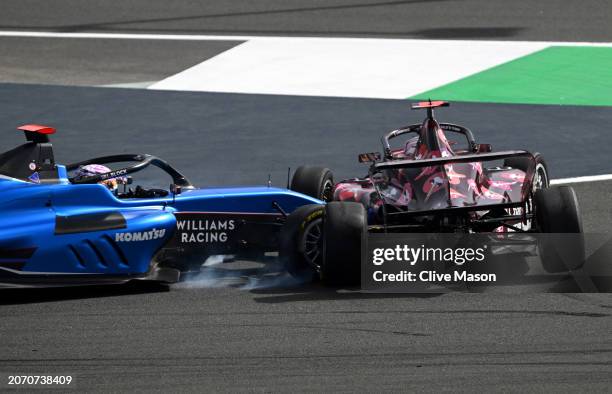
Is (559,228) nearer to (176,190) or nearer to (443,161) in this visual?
(443,161)

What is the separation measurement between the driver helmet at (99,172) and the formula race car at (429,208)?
1.66 m

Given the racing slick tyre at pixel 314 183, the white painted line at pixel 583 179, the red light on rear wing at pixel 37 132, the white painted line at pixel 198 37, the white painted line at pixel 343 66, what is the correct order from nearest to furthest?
the red light on rear wing at pixel 37 132 → the racing slick tyre at pixel 314 183 → the white painted line at pixel 583 179 → the white painted line at pixel 343 66 → the white painted line at pixel 198 37

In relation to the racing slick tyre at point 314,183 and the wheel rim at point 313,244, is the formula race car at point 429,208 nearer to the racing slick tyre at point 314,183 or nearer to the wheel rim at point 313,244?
the wheel rim at point 313,244

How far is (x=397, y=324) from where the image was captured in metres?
8.66

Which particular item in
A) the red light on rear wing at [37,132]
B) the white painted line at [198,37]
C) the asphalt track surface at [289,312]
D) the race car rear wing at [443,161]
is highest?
the white painted line at [198,37]

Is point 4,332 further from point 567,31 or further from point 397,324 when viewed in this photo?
point 567,31

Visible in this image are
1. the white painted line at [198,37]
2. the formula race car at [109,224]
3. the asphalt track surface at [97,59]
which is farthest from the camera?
the white painted line at [198,37]

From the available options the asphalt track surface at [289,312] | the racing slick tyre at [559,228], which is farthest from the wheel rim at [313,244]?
the racing slick tyre at [559,228]

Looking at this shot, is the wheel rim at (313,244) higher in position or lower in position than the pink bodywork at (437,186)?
lower

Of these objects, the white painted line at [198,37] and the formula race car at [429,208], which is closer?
the formula race car at [429,208]

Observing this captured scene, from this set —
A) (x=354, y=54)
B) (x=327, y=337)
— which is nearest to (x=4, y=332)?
(x=327, y=337)

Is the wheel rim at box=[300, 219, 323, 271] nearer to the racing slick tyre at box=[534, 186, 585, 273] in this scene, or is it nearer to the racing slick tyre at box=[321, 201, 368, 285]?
the racing slick tyre at box=[321, 201, 368, 285]

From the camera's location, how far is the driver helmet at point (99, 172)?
10.5 metres

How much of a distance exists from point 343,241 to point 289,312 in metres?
0.70
